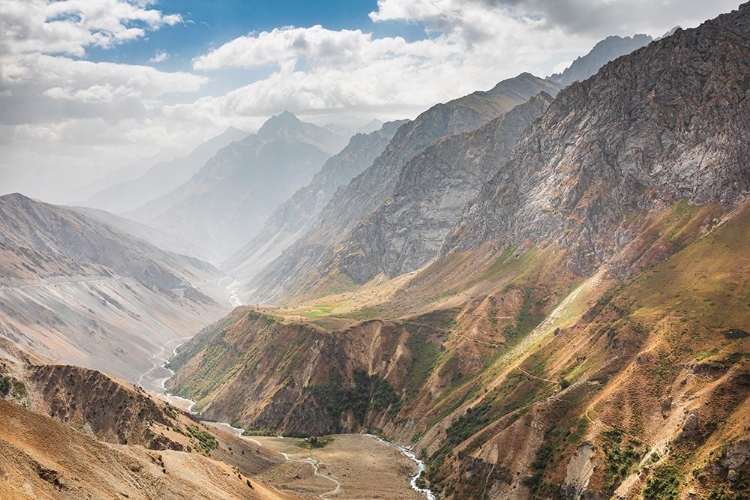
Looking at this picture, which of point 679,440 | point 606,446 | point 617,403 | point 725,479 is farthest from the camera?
point 617,403

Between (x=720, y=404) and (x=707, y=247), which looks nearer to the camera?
(x=720, y=404)

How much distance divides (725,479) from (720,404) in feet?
70.0

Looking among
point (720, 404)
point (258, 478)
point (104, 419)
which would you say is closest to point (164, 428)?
point (104, 419)

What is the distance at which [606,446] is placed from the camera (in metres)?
147

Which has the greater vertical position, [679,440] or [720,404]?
[720,404]

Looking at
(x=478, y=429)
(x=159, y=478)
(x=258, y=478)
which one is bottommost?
(x=258, y=478)

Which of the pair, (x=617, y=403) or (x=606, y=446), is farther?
(x=617, y=403)

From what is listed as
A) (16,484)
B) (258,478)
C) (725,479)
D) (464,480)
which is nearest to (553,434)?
(464,480)

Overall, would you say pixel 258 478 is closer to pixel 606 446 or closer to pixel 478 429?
pixel 478 429

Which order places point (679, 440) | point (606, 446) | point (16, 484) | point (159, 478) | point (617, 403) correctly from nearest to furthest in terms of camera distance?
point (16, 484) < point (159, 478) < point (679, 440) < point (606, 446) < point (617, 403)

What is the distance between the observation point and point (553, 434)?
163250 millimetres

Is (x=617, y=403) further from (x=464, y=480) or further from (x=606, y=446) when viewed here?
(x=464, y=480)

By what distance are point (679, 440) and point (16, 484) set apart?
126 meters

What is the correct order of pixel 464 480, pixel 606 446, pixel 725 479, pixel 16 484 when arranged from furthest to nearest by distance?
pixel 464 480 < pixel 606 446 < pixel 725 479 < pixel 16 484
